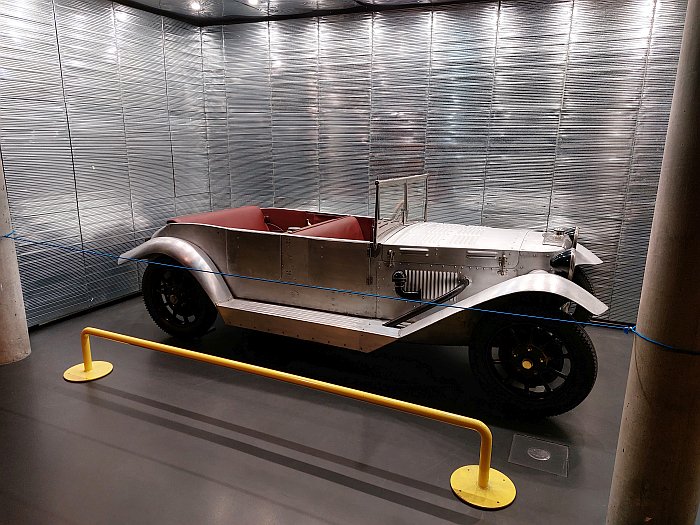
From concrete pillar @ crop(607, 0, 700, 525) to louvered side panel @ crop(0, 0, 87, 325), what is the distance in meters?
5.21

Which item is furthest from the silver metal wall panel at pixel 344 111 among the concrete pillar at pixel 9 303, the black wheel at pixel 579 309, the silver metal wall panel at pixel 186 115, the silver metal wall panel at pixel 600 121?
the concrete pillar at pixel 9 303

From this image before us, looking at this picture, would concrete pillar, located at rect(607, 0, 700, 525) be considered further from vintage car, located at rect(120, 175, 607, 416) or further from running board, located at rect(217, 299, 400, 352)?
running board, located at rect(217, 299, 400, 352)

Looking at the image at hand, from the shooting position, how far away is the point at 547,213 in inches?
210

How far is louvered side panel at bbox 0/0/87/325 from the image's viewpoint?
457 cm

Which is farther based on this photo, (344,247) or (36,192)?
(36,192)

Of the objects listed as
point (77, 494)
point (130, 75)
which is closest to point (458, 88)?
point (130, 75)

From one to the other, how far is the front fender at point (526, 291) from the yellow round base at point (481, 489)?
A: 0.99m

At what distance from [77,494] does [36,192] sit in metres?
3.41

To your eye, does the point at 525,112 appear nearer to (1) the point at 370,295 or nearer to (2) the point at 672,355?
(1) the point at 370,295

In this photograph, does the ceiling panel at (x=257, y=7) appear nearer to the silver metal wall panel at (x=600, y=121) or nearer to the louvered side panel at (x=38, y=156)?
the louvered side panel at (x=38, y=156)

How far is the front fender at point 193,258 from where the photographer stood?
14.3 ft

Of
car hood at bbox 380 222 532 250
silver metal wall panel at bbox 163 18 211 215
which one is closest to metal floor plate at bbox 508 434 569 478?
car hood at bbox 380 222 532 250

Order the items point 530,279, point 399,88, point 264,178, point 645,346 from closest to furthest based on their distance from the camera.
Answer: point 645,346 < point 530,279 < point 399,88 < point 264,178

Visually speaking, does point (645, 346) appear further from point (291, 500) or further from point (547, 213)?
point (547, 213)
